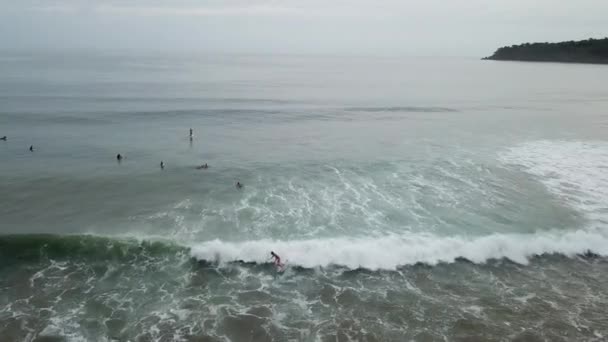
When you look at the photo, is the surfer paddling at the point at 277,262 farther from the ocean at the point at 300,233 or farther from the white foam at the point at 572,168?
the white foam at the point at 572,168

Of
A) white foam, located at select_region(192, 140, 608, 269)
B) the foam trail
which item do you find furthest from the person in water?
white foam, located at select_region(192, 140, 608, 269)

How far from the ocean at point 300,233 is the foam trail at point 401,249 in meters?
0.12

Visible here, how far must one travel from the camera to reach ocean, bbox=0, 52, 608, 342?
1859cm

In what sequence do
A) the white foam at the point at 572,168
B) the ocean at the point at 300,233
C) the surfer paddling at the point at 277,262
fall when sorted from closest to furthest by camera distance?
the ocean at the point at 300,233
the surfer paddling at the point at 277,262
the white foam at the point at 572,168

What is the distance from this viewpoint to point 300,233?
26.4m

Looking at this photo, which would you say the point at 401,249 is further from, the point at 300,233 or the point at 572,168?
the point at 572,168

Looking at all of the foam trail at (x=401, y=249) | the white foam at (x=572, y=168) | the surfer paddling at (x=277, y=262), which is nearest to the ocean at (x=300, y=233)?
the foam trail at (x=401, y=249)

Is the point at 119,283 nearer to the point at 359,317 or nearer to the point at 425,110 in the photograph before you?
the point at 359,317

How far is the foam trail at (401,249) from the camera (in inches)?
931

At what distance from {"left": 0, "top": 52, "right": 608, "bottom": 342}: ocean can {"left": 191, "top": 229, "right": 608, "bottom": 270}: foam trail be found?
12 cm

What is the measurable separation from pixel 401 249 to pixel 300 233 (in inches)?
255

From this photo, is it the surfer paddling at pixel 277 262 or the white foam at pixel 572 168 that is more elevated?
the white foam at pixel 572 168

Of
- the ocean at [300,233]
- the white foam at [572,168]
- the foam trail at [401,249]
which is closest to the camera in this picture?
the ocean at [300,233]

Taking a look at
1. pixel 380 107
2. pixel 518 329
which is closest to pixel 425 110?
pixel 380 107
